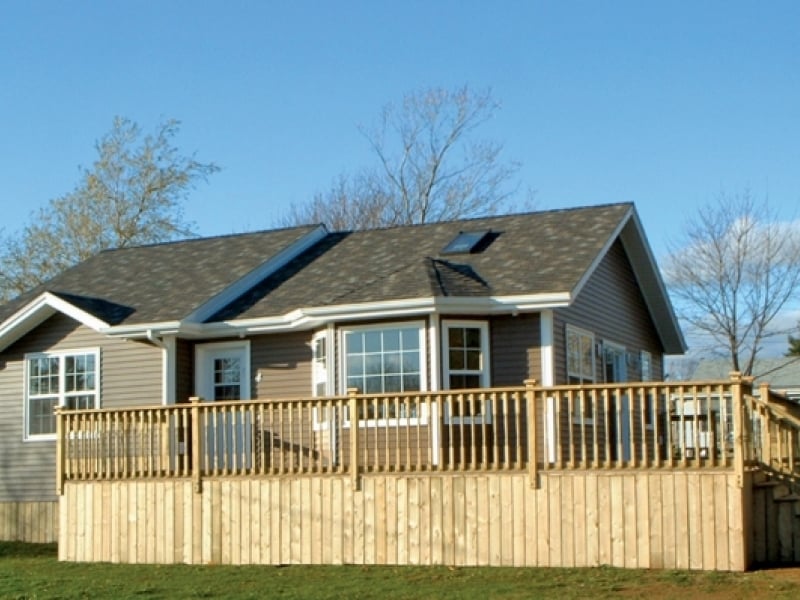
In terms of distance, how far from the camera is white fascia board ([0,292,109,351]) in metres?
20.0

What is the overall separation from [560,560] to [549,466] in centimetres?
105

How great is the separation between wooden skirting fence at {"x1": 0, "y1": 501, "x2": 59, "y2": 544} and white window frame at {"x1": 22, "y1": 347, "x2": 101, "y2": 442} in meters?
1.12

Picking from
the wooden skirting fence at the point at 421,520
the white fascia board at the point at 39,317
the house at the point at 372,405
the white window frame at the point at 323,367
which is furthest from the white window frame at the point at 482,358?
the white fascia board at the point at 39,317

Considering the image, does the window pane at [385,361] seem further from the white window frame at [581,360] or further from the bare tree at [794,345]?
the bare tree at [794,345]

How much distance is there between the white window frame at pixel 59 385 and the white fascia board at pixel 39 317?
0.47m

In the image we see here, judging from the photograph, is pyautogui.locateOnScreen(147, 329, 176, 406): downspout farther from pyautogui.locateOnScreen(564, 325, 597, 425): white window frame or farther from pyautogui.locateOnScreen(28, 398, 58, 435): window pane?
pyautogui.locateOnScreen(564, 325, 597, 425): white window frame

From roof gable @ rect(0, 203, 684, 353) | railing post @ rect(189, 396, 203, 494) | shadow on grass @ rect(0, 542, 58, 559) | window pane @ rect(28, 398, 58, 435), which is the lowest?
shadow on grass @ rect(0, 542, 58, 559)

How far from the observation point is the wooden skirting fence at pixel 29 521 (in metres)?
20.8

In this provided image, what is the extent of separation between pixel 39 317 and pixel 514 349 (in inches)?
321

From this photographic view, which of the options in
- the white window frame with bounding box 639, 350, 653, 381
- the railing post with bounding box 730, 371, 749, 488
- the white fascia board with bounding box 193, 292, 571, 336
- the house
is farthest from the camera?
the white window frame with bounding box 639, 350, 653, 381

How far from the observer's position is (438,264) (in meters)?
18.8

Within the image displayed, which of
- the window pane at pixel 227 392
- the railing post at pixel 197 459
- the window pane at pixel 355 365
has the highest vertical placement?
the window pane at pixel 355 365

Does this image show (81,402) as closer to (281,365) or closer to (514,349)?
(281,365)

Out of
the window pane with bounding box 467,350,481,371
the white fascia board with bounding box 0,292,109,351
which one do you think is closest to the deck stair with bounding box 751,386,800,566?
the window pane with bounding box 467,350,481,371
